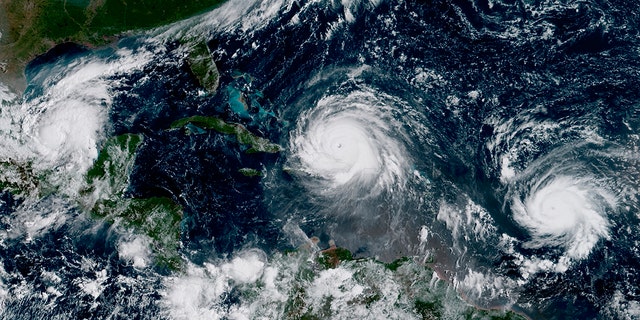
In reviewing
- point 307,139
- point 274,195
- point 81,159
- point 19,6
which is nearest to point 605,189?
point 307,139

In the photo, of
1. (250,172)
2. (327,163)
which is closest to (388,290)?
(327,163)

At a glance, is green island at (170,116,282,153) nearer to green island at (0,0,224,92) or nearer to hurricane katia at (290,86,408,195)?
hurricane katia at (290,86,408,195)

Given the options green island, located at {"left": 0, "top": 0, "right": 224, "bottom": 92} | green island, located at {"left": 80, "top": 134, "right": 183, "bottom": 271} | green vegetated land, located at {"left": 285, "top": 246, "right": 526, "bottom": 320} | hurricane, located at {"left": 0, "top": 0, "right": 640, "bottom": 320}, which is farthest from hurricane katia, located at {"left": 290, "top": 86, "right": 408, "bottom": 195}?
green island, located at {"left": 0, "top": 0, "right": 224, "bottom": 92}

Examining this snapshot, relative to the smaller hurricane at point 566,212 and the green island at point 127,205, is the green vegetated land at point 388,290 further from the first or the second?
the green island at point 127,205

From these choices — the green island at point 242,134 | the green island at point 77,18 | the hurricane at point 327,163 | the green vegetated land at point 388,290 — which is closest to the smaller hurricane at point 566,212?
the hurricane at point 327,163

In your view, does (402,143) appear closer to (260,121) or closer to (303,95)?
Result: (303,95)

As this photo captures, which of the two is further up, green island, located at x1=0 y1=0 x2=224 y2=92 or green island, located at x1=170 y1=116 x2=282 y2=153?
green island, located at x1=0 y1=0 x2=224 y2=92
